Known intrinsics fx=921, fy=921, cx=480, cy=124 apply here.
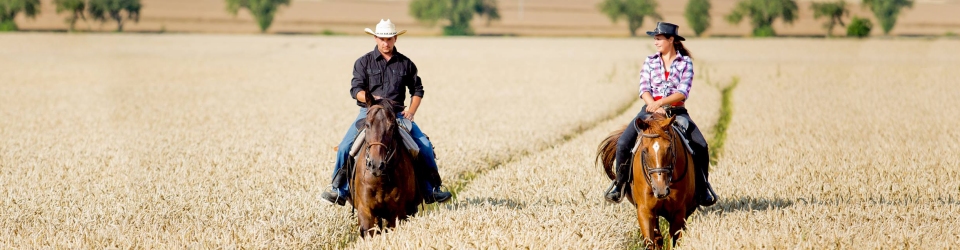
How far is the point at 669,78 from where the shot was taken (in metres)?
7.57

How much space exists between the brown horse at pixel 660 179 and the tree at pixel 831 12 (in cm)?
11338

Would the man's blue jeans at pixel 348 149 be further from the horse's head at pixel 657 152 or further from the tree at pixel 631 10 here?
the tree at pixel 631 10

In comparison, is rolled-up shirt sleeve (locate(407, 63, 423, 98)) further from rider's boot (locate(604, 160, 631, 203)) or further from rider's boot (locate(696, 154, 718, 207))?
rider's boot (locate(696, 154, 718, 207))

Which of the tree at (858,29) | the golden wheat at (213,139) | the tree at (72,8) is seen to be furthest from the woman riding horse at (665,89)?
the tree at (72,8)

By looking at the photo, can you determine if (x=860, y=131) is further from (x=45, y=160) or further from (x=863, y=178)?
(x=45, y=160)

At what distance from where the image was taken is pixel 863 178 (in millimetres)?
10602

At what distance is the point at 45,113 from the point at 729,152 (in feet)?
50.3

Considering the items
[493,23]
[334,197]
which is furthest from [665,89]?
[493,23]

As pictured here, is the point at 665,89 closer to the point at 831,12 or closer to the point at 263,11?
the point at 831,12

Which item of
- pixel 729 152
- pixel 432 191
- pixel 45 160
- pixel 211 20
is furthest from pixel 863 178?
pixel 211 20

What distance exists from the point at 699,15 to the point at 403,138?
115 meters

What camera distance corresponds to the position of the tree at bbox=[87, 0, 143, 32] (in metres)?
109

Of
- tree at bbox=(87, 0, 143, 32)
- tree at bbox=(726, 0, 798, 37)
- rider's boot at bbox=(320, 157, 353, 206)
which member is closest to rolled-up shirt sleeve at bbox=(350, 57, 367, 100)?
rider's boot at bbox=(320, 157, 353, 206)

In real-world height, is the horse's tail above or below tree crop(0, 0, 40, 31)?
above
